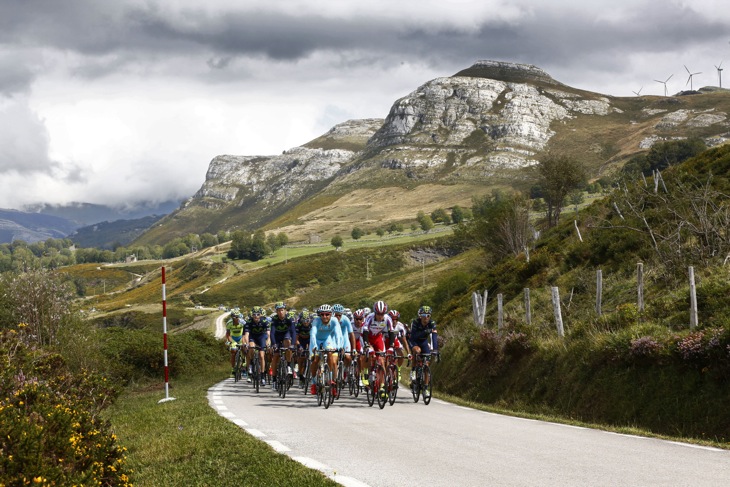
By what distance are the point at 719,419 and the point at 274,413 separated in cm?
782

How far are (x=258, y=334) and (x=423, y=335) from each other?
582 cm

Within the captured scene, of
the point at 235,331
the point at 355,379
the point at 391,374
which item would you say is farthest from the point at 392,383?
the point at 235,331

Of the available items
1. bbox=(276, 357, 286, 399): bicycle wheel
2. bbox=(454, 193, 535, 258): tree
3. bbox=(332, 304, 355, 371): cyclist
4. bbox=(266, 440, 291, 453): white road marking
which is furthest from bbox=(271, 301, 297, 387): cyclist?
bbox=(454, 193, 535, 258): tree

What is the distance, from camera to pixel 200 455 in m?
8.65

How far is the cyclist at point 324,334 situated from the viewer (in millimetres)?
15047

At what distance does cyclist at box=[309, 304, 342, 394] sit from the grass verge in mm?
3010

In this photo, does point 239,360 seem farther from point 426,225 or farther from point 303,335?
point 426,225

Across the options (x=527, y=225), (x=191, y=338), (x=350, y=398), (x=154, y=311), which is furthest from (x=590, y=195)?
(x=350, y=398)

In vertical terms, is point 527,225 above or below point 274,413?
above

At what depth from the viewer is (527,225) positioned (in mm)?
57250

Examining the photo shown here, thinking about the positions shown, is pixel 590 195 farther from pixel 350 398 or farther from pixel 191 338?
pixel 350 398

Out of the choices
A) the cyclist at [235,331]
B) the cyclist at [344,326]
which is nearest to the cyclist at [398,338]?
the cyclist at [344,326]

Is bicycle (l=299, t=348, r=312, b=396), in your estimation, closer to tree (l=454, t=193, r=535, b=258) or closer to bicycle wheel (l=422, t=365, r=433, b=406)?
bicycle wheel (l=422, t=365, r=433, b=406)

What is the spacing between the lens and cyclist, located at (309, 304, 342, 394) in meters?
15.0
